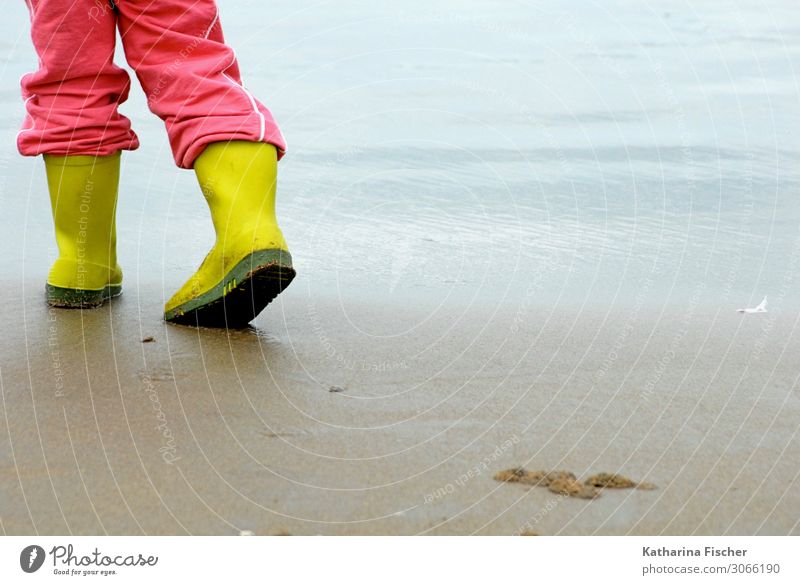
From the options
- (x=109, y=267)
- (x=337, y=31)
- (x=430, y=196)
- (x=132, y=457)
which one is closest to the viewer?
(x=132, y=457)

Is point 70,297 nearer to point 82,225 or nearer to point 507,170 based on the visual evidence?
point 82,225

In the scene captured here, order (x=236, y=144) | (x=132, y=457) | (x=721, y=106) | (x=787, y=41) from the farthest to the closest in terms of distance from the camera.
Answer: (x=787, y=41) < (x=721, y=106) < (x=236, y=144) < (x=132, y=457)

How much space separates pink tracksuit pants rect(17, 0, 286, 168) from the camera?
2.28m

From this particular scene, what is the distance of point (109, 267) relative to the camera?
261 cm

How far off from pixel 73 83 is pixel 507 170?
2.30 m

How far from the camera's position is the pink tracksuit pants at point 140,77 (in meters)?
2.28

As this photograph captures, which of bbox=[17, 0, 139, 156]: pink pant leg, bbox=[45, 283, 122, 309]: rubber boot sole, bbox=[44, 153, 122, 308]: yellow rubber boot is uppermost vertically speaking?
bbox=[17, 0, 139, 156]: pink pant leg

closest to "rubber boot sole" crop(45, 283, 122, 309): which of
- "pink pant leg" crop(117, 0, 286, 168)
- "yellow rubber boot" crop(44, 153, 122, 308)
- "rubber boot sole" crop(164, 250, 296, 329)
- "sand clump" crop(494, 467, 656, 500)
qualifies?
"yellow rubber boot" crop(44, 153, 122, 308)

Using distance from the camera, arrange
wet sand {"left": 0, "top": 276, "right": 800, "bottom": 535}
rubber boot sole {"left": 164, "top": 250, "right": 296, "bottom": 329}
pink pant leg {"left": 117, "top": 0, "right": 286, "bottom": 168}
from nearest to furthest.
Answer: wet sand {"left": 0, "top": 276, "right": 800, "bottom": 535}, rubber boot sole {"left": 164, "top": 250, "right": 296, "bottom": 329}, pink pant leg {"left": 117, "top": 0, "right": 286, "bottom": 168}

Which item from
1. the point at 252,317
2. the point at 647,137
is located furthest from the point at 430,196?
the point at 252,317

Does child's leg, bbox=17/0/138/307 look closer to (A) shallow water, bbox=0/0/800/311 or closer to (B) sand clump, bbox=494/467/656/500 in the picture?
(A) shallow water, bbox=0/0/800/311

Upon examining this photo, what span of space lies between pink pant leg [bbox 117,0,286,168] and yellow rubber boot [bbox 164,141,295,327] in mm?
39

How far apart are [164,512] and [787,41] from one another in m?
6.92
